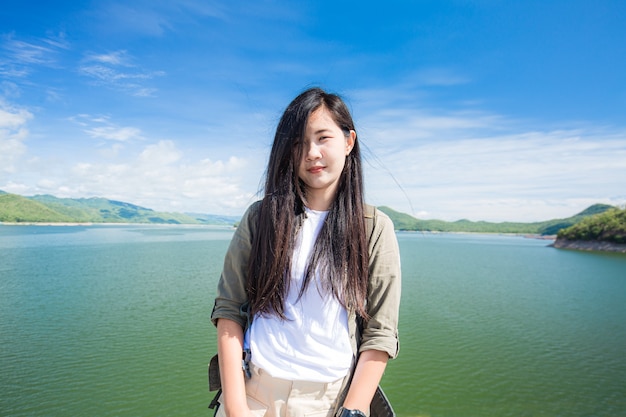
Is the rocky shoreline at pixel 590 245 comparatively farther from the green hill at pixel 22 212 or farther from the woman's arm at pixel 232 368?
the green hill at pixel 22 212

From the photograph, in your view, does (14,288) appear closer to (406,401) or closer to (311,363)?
(406,401)

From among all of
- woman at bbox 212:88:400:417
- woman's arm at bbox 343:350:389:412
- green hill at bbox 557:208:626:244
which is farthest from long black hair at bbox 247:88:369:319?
green hill at bbox 557:208:626:244

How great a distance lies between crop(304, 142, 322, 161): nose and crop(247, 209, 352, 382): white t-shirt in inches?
13.6

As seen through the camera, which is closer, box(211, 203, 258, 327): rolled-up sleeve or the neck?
box(211, 203, 258, 327): rolled-up sleeve

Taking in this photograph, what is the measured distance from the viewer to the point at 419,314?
12.7 m

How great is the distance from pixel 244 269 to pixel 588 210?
507 ft

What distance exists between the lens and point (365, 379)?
131cm

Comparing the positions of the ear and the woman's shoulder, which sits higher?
the ear

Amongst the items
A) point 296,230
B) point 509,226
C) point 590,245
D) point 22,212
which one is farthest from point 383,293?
point 509,226

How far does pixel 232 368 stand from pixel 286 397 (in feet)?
0.66

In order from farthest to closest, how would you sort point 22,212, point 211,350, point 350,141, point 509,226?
point 509,226 → point 22,212 → point 211,350 → point 350,141

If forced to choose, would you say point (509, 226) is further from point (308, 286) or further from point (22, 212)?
point (308, 286)

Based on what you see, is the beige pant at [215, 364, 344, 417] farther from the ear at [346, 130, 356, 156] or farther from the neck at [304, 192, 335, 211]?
the ear at [346, 130, 356, 156]

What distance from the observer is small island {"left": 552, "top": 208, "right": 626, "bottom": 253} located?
141ft
